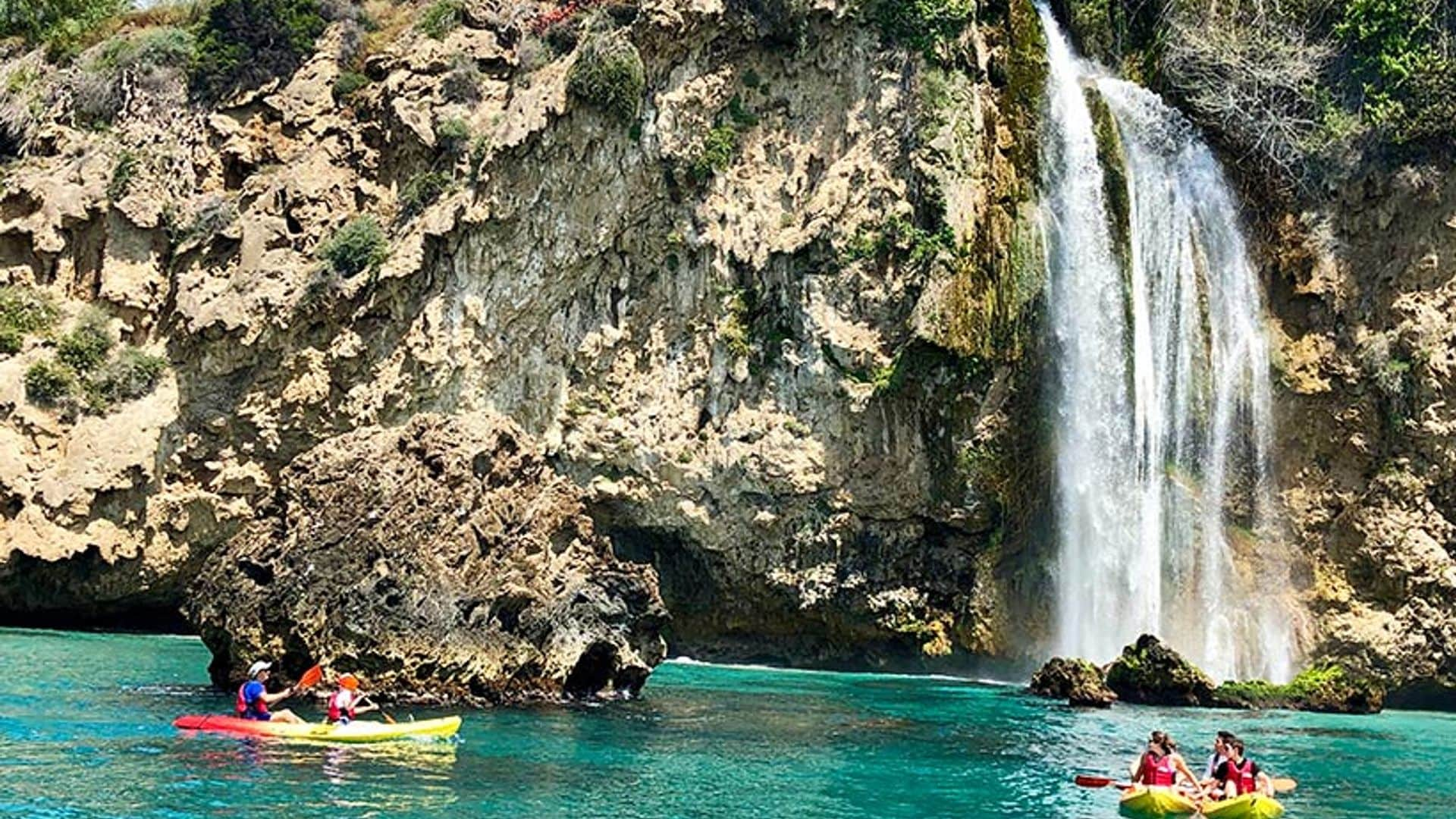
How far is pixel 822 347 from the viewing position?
38281 mm

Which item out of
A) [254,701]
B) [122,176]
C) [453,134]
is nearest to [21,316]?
[122,176]

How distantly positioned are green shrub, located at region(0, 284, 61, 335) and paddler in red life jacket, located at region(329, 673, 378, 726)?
22.2 m

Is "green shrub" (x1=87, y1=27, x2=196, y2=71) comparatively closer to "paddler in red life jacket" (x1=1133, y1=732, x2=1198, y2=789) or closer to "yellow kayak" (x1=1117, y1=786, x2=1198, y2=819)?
"paddler in red life jacket" (x1=1133, y1=732, x2=1198, y2=789)

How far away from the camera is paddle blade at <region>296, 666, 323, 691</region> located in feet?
79.0

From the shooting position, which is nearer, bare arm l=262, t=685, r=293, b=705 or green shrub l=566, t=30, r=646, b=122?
bare arm l=262, t=685, r=293, b=705

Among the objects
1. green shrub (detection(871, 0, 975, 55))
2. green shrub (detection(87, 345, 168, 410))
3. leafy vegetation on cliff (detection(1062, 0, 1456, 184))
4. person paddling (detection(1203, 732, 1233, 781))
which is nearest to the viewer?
person paddling (detection(1203, 732, 1233, 781))

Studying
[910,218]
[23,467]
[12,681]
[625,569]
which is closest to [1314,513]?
[910,218]

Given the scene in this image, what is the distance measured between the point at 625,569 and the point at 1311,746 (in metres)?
12.3

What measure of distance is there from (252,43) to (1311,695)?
109ft

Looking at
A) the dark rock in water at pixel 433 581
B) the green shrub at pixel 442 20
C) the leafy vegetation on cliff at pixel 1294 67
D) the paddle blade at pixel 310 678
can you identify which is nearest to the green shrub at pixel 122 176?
the green shrub at pixel 442 20

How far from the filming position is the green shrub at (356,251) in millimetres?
40094

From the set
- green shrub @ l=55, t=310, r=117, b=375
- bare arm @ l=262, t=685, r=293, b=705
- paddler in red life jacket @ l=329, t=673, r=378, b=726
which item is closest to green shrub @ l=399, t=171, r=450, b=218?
green shrub @ l=55, t=310, r=117, b=375

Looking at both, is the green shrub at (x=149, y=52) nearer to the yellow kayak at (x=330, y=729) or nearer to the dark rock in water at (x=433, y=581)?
the dark rock in water at (x=433, y=581)

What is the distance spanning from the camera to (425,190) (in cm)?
4103
